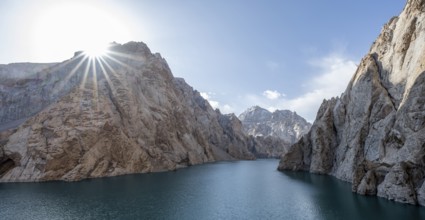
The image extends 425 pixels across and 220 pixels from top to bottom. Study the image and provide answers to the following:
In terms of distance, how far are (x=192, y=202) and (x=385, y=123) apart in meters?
38.7

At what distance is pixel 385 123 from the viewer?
6103 centimetres

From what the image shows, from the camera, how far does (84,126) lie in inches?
3755

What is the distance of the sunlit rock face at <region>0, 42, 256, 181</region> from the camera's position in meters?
88.0

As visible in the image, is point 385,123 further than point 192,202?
Yes

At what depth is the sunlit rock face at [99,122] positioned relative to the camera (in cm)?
8800

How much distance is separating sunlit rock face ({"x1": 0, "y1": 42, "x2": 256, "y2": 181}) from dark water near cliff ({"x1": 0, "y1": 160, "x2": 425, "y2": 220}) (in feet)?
39.6

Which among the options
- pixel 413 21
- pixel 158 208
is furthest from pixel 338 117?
pixel 158 208

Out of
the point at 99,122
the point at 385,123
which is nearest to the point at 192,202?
the point at 385,123

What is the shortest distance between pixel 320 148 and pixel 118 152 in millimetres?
61779

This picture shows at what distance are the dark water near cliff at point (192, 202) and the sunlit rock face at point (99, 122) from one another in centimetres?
1208

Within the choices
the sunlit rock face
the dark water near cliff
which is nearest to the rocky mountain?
the dark water near cliff

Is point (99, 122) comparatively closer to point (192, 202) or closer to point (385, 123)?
point (192, 202)

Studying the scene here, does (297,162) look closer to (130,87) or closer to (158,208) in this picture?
(130,87)

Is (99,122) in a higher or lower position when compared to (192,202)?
higher
